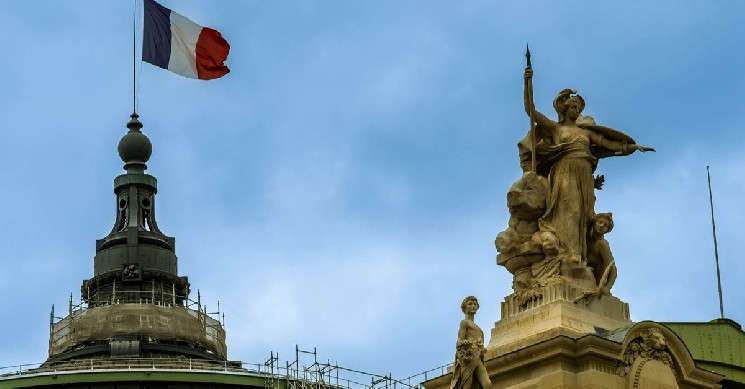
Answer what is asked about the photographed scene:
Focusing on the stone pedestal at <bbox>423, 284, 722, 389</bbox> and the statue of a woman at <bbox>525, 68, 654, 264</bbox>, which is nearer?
the stone pedestal at <bbox>423, 284, 722, 389</bbox>

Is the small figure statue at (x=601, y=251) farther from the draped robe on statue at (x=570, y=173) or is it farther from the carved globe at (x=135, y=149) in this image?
the carved globe at (x=135, y=149)

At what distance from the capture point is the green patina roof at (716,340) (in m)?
63.8

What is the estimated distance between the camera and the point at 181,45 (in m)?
82.4

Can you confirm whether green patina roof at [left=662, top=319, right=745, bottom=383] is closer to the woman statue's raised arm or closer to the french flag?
the woman statue's raised arm

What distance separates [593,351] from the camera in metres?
41.8

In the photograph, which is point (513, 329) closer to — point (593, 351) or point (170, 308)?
point (593, 351)

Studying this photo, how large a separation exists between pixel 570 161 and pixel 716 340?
2161 centimetres

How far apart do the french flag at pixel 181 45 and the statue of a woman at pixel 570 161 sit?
119ft

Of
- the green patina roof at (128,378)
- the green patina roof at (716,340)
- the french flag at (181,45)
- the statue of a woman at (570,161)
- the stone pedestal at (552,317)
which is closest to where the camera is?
the stone pedestal at (552,317)

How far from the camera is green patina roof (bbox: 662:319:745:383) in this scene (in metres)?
63.8

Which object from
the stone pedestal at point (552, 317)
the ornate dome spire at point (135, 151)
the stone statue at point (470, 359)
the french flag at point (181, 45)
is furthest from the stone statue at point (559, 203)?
the ornate dome spire at point (135, 151)

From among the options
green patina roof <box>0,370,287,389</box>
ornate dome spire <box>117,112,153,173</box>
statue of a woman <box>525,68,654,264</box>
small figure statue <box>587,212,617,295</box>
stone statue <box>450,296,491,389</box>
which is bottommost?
stone statue <box>450,296,491,389</box>

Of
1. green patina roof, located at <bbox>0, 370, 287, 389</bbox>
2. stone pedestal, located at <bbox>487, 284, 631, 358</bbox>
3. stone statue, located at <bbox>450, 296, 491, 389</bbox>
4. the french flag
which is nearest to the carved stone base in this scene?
stone pedestal, located at <bbox>487, 284, 631, 358</bbox>

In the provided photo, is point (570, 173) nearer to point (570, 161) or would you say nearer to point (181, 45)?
point (570, 161)
